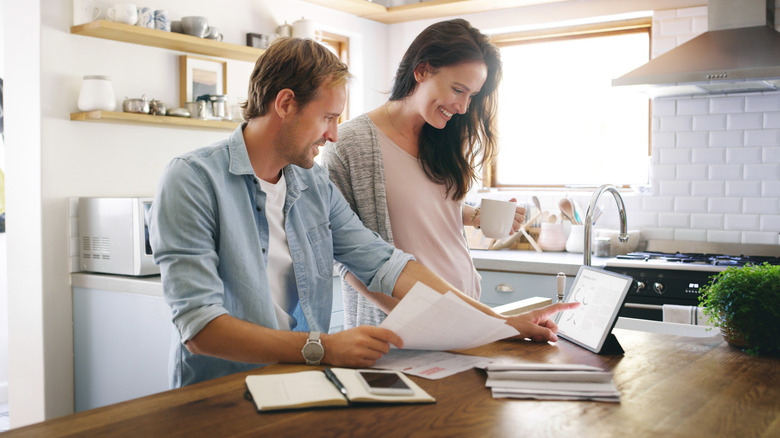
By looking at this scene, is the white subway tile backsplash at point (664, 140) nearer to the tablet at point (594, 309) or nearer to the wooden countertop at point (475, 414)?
the tablet at point (594, 309)

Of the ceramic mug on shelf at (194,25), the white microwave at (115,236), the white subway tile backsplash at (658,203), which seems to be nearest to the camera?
the white microwave at (115,236)

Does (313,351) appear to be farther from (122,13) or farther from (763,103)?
(763,103)

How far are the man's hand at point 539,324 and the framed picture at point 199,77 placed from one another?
2.63 m

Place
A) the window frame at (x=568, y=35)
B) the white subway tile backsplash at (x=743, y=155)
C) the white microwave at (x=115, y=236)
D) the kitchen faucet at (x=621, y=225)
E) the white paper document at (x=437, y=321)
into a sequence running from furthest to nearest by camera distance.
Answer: the window frame at (x=568, y=35)
the white subway tile backsplash at (x=743, y=155)
the white microwave at (x=115, y=236)
the kitchen faucet at (x=621, y=225)
the white paper document at (x=437, y=321)

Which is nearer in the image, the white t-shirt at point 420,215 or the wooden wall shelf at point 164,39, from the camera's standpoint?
the white t-shirt at point 420,215

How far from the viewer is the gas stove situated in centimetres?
335

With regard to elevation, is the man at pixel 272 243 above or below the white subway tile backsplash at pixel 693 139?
below

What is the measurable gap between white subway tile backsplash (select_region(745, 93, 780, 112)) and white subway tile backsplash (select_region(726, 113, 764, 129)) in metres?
0.03

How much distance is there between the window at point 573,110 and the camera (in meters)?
4.38

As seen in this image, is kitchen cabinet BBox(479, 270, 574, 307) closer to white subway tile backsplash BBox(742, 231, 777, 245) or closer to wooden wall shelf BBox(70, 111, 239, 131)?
white subway tile backsplash BBox(742, 231, 777, 245)

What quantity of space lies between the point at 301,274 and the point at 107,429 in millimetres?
703

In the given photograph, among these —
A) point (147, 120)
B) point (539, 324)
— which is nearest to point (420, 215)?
point (539, 324)

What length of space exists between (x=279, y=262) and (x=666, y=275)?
235 cm

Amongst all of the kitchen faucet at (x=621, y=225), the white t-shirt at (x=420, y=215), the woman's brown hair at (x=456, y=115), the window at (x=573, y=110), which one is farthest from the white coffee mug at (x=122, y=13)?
the window at (x=573, y=110)
